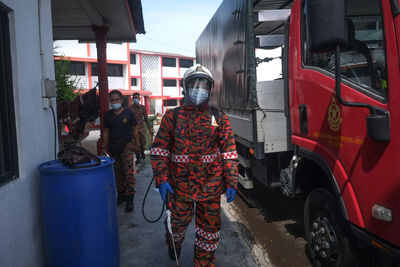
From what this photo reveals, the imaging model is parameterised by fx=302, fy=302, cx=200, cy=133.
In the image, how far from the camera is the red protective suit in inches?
98.0

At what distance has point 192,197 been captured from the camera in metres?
2.50

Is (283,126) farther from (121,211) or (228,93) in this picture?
(121,211)

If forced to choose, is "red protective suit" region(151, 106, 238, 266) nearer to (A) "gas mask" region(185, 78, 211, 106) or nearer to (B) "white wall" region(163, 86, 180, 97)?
(A) "gas mask" region(185, 78, 211, 106)

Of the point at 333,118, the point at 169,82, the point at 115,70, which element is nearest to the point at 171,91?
the point at 169,82

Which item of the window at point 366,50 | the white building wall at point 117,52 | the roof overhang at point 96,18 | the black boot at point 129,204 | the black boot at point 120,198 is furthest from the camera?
the white building wall at point 117,52

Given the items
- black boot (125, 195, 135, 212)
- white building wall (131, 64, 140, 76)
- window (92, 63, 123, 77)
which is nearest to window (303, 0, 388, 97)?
black boot (125, 195, 135, 212)

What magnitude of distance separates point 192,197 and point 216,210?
9.8 inches

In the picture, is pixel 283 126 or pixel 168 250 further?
pixel 283 126

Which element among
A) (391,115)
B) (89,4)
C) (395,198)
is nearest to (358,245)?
(395,198)

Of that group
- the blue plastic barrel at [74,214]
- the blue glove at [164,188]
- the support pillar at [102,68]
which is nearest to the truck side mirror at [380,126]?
the blue glove at [164,188]

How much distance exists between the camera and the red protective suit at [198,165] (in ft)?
8.17

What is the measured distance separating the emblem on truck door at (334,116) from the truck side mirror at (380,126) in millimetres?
451

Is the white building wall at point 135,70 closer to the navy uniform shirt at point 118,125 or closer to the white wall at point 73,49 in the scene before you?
the white wall at point 73,49

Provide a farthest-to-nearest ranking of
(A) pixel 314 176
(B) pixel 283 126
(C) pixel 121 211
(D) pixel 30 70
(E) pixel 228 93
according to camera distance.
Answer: (E) pixel 228 93
(C) pixel 121 211
(B) pixel 283 126
(A) pixel 314 176
(D) pixel 30 70
